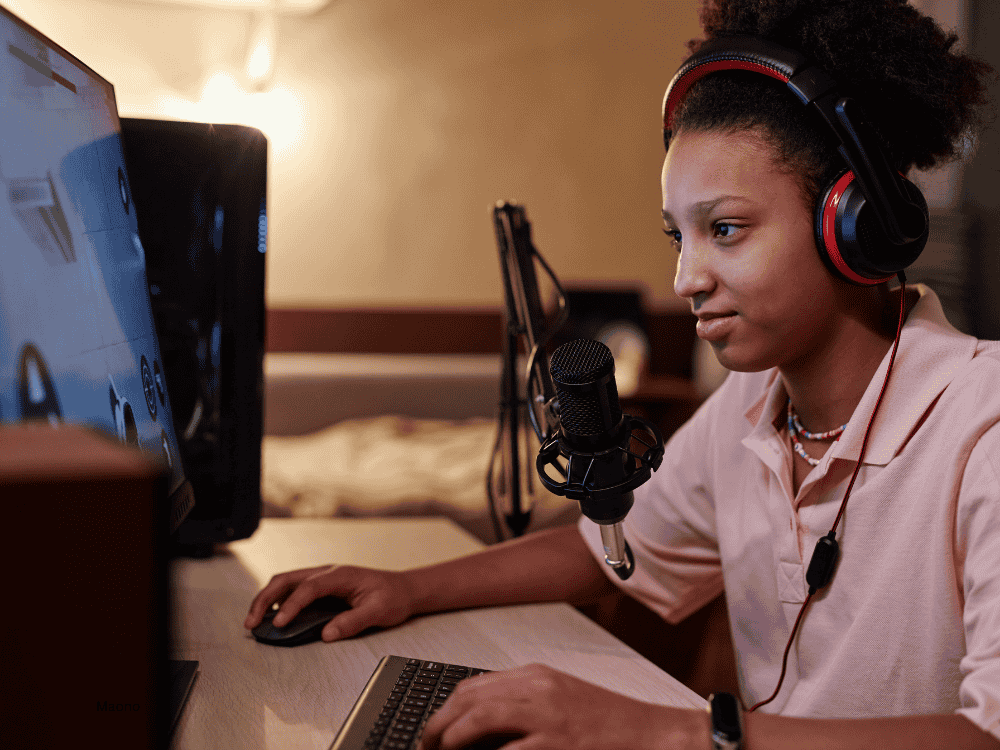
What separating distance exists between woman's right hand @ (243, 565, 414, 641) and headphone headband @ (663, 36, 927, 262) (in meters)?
0.58

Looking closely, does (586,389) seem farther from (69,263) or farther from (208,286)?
(208,286)

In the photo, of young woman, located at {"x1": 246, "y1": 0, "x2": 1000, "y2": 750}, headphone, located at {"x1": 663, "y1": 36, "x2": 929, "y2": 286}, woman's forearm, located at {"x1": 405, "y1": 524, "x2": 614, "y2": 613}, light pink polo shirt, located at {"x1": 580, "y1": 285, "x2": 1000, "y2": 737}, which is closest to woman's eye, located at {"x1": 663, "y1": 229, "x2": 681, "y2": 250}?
young woman, located at {"x1": 246, "y1": 0, "x2": 1000, "y2": 750}

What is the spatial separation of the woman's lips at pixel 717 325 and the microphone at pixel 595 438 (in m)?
0.15

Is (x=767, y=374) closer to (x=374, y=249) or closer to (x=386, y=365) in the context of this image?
(x=386, y=365)

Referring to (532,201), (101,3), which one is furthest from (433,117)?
(101,3)

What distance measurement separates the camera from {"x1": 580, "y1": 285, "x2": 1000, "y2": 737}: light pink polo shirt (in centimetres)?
61

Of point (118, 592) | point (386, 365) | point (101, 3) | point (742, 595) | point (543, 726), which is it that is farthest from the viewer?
point (101, 3)

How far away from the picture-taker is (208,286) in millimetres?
929

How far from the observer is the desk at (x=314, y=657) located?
1.89 ft

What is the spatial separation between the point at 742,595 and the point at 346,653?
44cm

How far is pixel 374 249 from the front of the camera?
3328 millimetres

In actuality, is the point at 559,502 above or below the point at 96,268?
below

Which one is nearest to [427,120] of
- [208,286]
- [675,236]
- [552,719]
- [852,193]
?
[208,286]

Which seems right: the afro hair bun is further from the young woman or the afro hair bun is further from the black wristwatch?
the black wristwatch
